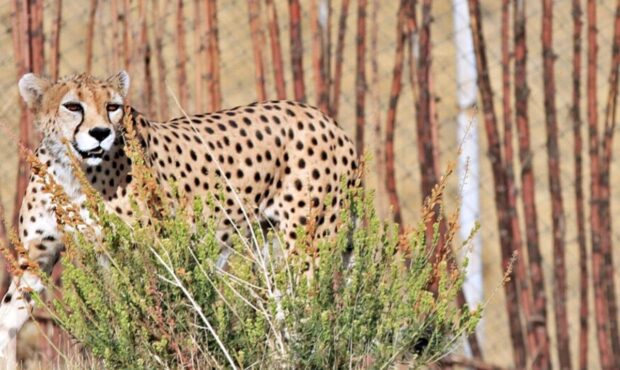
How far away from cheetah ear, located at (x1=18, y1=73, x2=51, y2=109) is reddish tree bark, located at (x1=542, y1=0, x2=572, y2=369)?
1.69 metres

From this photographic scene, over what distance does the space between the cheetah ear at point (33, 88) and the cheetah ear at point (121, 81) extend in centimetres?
15

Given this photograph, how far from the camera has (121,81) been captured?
3604mm

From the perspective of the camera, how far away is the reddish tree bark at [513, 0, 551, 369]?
4.54m

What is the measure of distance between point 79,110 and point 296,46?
4.15 feet

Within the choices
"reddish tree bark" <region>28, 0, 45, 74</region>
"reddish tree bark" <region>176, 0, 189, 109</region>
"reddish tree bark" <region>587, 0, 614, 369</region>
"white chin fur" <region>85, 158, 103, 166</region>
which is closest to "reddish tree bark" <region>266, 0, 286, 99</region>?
"reddish tree bark" <region>176, 0, 189, 109</region>

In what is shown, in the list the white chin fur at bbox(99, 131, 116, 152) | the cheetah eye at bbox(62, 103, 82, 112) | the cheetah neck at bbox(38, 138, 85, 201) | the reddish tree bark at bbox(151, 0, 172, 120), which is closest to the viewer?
the white chin fur at bbox(99, 131, 116, 152)

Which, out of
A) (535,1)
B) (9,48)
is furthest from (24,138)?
(535,1)

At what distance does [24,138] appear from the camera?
463 cm

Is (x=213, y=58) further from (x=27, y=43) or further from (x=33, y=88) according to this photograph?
(x=33, y=88)

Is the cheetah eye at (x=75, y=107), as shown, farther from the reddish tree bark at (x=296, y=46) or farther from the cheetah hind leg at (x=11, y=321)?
the reddish tree bark at (x=296, y=46)

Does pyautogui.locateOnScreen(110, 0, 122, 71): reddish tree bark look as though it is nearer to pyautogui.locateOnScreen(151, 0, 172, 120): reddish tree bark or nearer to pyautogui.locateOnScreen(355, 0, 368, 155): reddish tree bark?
pyautogui.locateOnScreen(151, 0, 172, 120): reddish tree bark

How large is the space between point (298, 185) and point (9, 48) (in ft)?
18.4

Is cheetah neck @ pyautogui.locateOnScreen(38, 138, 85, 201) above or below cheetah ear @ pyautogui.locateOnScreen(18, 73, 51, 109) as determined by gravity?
below

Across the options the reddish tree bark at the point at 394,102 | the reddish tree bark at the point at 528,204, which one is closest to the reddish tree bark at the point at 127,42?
the reddish tree bark at the point at 394,102
